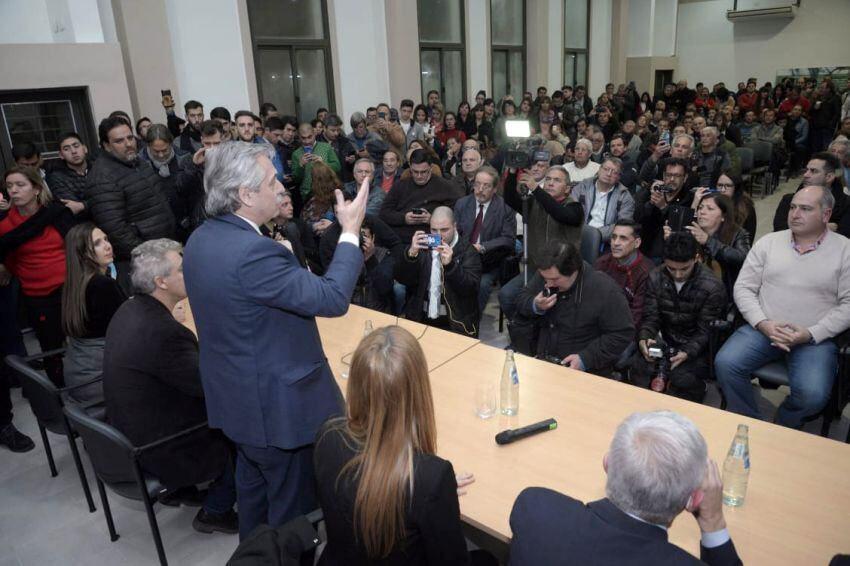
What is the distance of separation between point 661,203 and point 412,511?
142 inches

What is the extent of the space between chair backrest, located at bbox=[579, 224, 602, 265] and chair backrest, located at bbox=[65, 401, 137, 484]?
316 cm

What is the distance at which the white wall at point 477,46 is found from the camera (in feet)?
35.9

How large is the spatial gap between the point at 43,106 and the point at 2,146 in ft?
1.90

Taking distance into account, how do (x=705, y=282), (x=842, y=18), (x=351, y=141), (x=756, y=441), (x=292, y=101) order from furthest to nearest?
(x=842, y=18) < (x=292, y=101) < (x=351, y=141) < (x=705, y=282) < (x=756, y=441)

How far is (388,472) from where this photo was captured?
4.48 feet

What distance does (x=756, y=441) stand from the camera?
1940 millimetres

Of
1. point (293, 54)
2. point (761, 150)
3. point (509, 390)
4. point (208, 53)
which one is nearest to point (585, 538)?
point (509, 390)

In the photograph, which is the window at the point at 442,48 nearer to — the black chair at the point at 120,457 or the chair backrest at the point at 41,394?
the chair backrest at the point at 41,394

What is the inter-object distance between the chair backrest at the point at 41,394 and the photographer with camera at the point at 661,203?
3.84 m

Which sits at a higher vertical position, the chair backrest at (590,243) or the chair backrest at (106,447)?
the chair backrest at (590,243)

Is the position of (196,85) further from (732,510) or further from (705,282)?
(732,510)

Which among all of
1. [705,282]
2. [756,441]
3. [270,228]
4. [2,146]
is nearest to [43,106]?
[2,146]

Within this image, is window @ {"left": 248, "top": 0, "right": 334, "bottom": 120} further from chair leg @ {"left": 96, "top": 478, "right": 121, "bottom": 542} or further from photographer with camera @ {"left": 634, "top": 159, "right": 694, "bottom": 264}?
chair leg @ {"left": 96, "top": 478, "right": 121, "bottom": 542}

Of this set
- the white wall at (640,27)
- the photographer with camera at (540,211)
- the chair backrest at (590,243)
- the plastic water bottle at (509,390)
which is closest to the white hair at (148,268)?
the plastic water bottle at (509,390)
